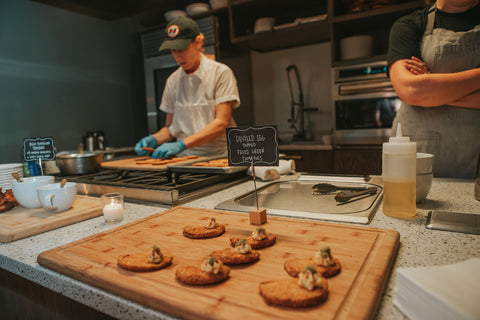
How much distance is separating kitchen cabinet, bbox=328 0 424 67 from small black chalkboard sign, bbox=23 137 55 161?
8.19 ft

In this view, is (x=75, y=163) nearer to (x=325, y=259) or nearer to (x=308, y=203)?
(x=308, y=203)

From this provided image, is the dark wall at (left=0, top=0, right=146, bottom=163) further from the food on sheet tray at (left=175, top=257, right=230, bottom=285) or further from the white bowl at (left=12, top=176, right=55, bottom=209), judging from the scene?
the food on sheet tray at (left=175, top=257, right=230, bottom=285)

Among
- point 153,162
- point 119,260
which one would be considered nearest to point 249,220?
point 119,260

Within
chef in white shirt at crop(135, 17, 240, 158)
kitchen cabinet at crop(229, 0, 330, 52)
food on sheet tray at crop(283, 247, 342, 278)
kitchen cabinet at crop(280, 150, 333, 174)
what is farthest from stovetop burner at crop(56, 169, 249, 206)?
kitchen cabinet at crop(229, 0, 330, 52)

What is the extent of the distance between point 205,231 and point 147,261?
0.63 feet

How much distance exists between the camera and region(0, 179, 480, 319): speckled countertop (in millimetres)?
587

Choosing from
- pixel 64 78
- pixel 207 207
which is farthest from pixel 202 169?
pixel 64 78

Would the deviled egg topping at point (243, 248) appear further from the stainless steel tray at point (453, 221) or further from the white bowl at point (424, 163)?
the white bowl at point (424, 163)

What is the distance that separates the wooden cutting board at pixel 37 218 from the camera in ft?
3.04

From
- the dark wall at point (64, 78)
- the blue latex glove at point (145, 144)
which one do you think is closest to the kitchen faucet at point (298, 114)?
the blue latex glove at point (145, 144)

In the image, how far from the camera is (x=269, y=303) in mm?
505

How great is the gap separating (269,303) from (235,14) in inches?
136

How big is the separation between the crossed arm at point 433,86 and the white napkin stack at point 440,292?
1.01 m

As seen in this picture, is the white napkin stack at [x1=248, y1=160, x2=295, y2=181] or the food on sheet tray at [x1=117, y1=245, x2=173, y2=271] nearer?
the food on sheet tray at [x1=117, y1=245, x2=173, y2=271]
